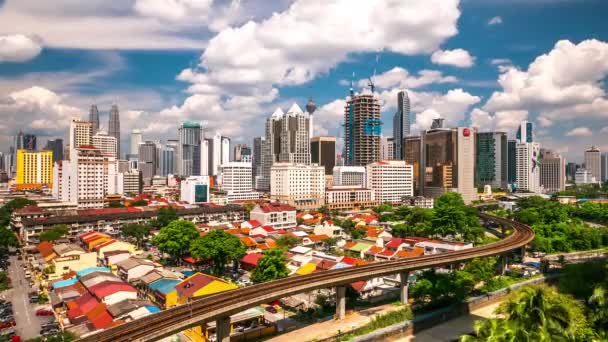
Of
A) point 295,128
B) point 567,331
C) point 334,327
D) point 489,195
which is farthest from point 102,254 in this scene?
point 489,195

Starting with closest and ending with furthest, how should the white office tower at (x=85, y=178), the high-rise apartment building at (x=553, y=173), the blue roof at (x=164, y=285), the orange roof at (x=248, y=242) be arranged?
the blue roof at (x=164, y=285), the orange roof at (x=248, y=242), the white office tower at (x=85, y=178), the high-rise apartment building at (x=553, y=173)

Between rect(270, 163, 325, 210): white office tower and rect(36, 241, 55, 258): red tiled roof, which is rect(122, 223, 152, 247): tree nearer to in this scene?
rect(36, 241, 55, 258): red tiled roof

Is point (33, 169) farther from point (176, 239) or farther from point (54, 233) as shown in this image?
point (176, 239)

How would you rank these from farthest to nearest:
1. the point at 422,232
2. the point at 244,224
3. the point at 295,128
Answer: the point at 295,128 < the point at 244,224 < the point at 422,232

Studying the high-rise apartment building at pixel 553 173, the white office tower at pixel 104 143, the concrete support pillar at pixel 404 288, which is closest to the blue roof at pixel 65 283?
the concrete support pillar at pixel 404 288

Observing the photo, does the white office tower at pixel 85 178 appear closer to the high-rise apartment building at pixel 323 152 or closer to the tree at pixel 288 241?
the tree at pixel 288 241

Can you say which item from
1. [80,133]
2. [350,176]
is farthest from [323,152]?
[80,133]

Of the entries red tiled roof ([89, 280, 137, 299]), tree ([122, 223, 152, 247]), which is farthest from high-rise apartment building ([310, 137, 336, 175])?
red tiled roof ([89, 280, 137, 299])

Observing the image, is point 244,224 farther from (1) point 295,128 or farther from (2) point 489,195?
(2) point 489,195
